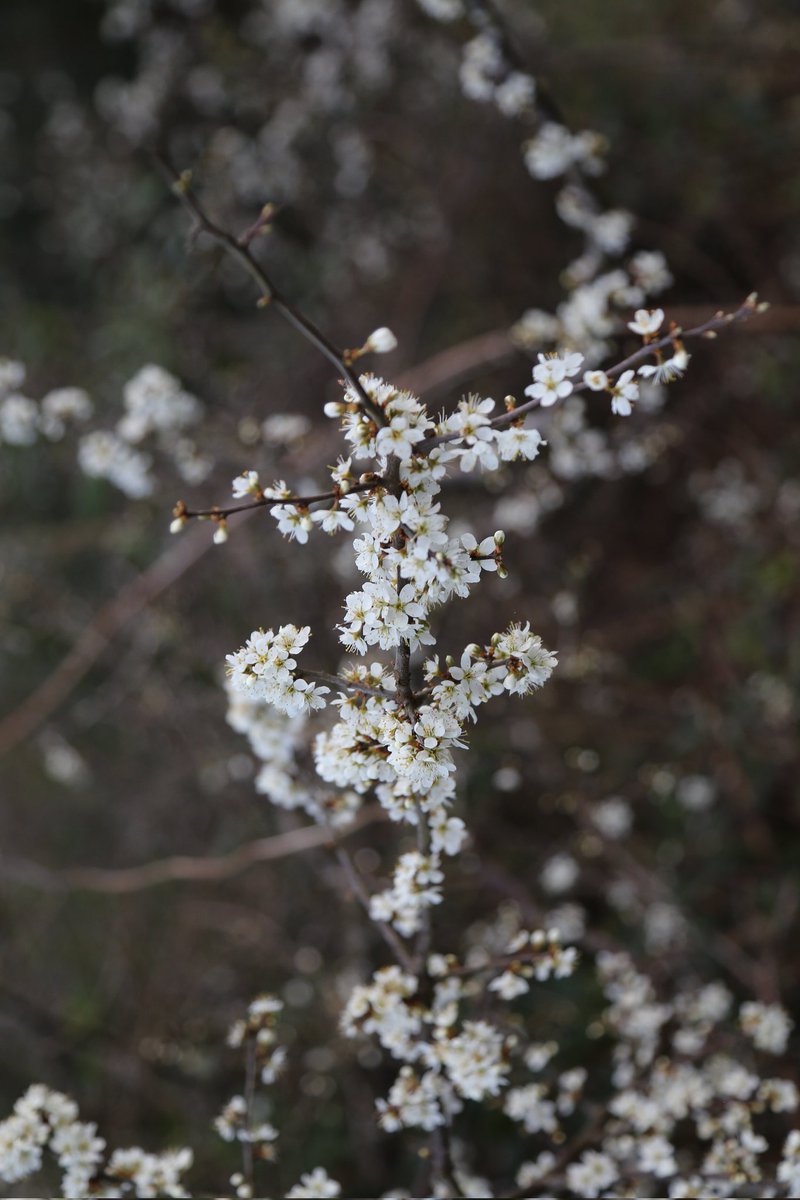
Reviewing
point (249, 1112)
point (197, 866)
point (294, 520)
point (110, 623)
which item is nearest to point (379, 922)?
point (249, 1112)

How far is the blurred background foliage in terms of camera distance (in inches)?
119

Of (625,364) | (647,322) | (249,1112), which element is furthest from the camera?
(249,1112)

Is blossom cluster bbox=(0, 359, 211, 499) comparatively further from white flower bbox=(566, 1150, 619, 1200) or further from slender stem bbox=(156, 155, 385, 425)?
white flower bbox=(566, 1150, 619, 1200)

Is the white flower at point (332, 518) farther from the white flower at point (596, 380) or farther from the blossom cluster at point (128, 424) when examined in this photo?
the blossom cluster at point (128, 424)

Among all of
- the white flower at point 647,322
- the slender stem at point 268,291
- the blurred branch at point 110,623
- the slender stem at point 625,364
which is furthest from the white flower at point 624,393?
the blurred branch at point 110,623

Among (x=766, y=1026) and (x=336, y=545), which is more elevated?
(x=336, y=545)

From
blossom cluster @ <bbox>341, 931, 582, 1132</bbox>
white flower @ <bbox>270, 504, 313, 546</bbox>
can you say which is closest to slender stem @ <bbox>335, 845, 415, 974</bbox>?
blossom cluster @ <bbox>341, 931, 582, 1132</bbox>

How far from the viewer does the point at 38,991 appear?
3.87 meters

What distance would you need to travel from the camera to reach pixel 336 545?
350 centimetres

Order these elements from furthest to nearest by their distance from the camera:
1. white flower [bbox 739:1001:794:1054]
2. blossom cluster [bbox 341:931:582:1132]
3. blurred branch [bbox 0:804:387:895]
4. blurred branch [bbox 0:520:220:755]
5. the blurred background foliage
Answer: blurred branch [bbox 0:520:220:755], the blurred background foliage, blurred branch [bbox 0:804:387:895], white flower [bbox 739:1001:794:1054], blossom cluster [bbox 341:931:582:1132]

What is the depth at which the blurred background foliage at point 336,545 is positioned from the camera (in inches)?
119

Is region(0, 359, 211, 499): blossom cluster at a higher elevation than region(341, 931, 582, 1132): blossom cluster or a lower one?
higher

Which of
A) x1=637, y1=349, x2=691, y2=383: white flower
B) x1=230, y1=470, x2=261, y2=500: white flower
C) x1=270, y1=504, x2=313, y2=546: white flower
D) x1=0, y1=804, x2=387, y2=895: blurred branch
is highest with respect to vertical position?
x1=0, y1=804, x2=387, y2=895: blurred branch

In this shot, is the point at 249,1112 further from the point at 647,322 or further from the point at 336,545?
the point at 336,545
